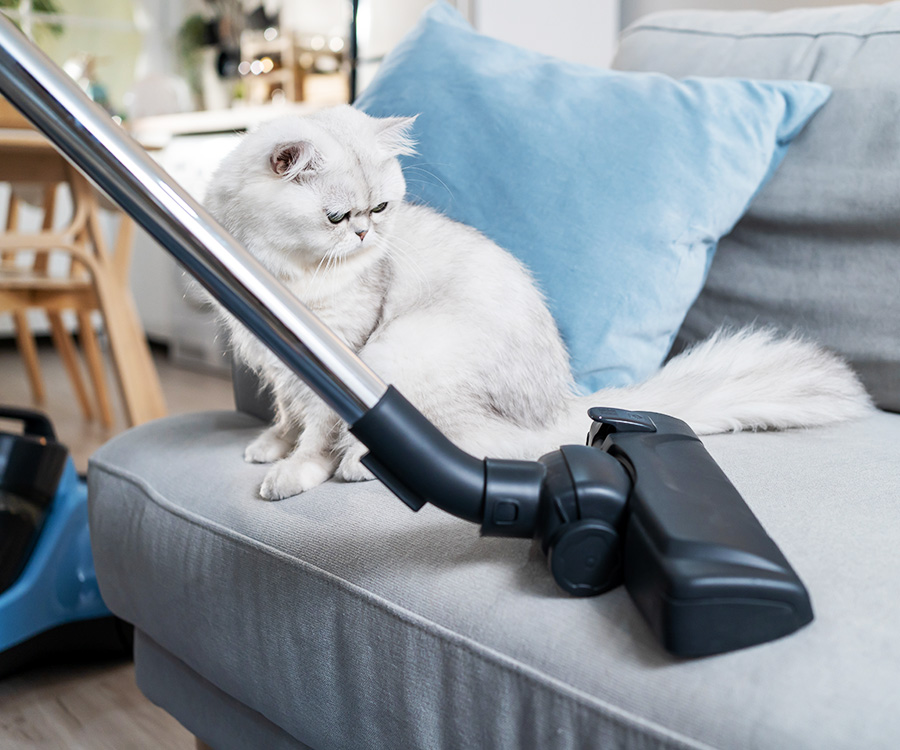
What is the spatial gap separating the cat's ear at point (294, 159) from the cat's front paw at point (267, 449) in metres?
0.33

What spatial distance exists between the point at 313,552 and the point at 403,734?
0.18 meters

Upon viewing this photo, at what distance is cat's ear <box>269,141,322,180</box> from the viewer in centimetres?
85

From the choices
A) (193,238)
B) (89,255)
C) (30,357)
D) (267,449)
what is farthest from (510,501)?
(30,357)

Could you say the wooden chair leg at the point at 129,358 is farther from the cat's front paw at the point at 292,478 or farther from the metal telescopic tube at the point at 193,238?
the metal telescopic tube at the point at 193,238

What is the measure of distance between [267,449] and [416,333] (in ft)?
0.79

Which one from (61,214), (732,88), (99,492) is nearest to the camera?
(99,492)

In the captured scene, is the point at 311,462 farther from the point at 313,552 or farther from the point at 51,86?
the point at 51,86

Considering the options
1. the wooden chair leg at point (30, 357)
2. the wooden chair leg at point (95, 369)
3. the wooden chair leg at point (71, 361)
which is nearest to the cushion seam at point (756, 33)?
the wooden chair leg at point (95, 369)

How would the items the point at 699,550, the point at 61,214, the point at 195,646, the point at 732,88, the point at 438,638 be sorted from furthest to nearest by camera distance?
the point at 61,214, the point at 732,88, the point at 195,646, the point at 438,638, the point at 699,550

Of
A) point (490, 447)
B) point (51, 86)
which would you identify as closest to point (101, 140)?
point (51, 86)

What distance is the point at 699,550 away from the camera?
0.51 metres

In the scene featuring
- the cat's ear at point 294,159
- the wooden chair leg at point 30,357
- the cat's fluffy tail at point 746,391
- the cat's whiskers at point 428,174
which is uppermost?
the cat's ear at point 294,159

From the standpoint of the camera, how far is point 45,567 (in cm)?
125

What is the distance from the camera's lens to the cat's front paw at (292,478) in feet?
2.69
